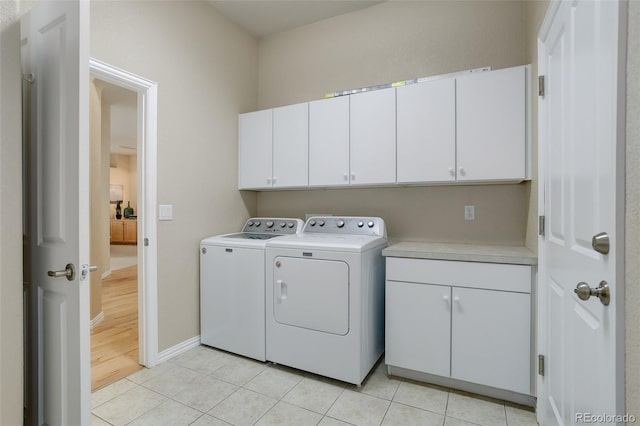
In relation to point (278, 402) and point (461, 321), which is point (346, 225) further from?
point (278, 402)

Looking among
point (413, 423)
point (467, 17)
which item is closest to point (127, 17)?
point (467, 17)

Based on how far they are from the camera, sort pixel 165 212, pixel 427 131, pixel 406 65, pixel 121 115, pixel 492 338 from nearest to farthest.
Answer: pixel 492 338, pixel 427 131, pixel 165 212, pixel 406 65, pixel 121 115

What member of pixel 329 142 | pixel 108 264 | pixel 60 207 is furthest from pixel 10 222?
pixel 108 264

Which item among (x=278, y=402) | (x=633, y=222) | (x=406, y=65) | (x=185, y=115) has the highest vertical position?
(x=406, y=65)

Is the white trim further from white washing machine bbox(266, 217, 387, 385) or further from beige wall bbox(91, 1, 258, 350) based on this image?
white washing machine bbox(266, 217, 387, 385)

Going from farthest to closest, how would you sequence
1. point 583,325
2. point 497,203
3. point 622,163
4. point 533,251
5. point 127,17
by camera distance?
point 497,203
point 127,17
point 533,251
point 583,325
point 622,163

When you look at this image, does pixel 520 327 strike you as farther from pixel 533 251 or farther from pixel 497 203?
pixel 497 203

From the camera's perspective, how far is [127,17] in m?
2.12

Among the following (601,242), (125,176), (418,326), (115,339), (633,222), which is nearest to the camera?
(633,222)

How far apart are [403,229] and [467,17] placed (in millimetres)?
1707

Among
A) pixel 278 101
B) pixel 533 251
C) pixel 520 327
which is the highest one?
pixel 278 101

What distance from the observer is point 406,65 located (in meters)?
2.65

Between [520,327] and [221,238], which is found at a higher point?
[221,238]

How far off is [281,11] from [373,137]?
1516 mm
